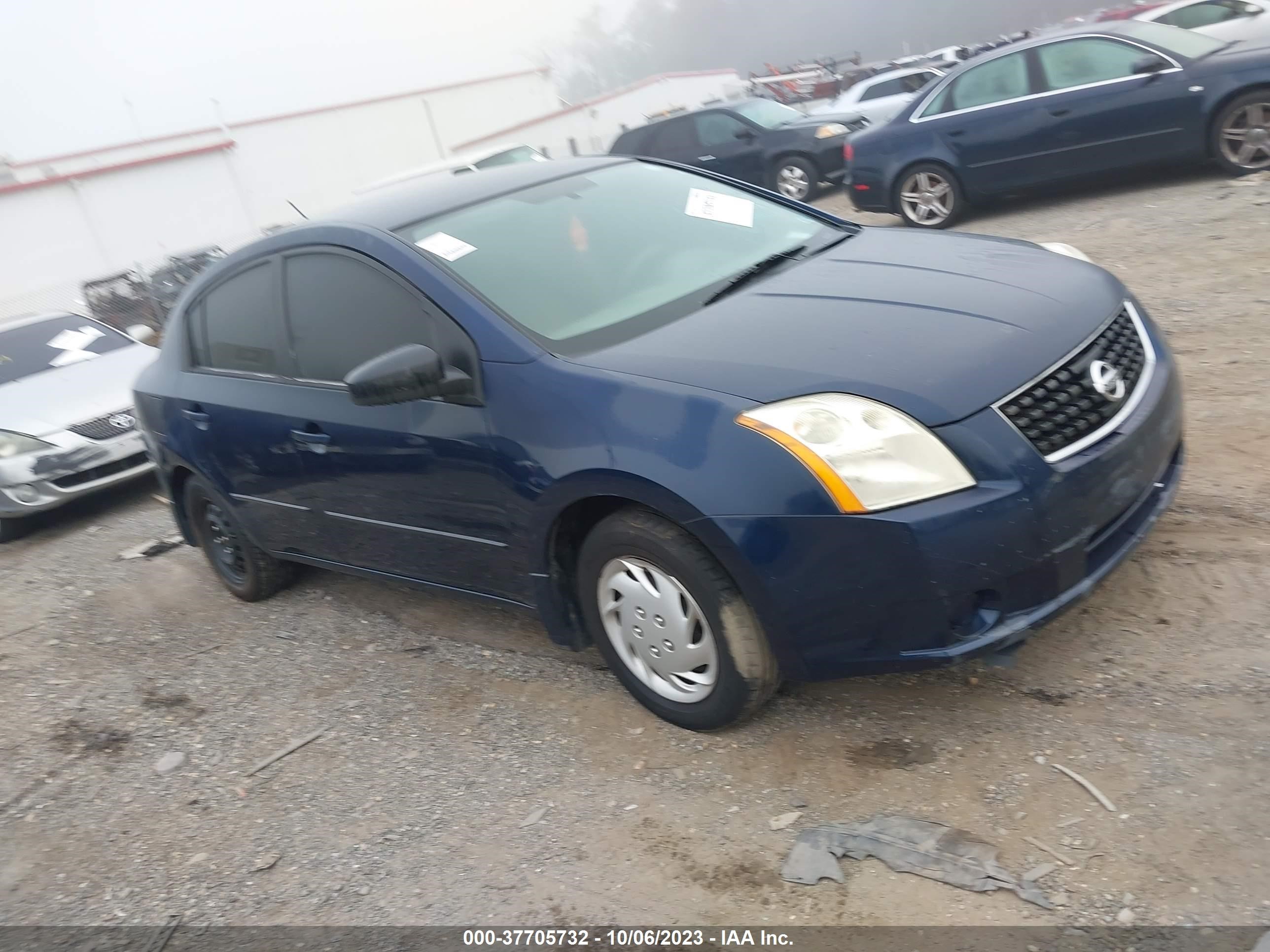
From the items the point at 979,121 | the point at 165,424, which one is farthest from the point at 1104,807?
the point at 979,121

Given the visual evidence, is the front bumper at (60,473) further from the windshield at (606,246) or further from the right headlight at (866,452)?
the right headlight at (866,452)

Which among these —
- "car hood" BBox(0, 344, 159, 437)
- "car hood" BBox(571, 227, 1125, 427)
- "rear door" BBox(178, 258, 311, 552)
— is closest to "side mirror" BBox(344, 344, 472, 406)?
"car hood" BBox(571, 227, 1125, 427)

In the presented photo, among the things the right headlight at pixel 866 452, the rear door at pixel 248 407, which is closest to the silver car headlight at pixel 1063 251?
the right headlight at pixel 866 452

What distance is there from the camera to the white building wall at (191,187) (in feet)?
83.8

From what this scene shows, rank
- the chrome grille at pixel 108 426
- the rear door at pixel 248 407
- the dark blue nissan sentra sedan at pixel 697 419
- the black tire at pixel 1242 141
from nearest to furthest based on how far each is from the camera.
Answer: the dark blue nissan sentra sedan at pixel 697 419 → the rear door at pixel 248 407 → the chrome grille at pixel 108 426 → the black tire at pixel 1242 141

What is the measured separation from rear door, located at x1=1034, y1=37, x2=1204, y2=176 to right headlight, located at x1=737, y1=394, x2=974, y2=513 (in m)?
7.24

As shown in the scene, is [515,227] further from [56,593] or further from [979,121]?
[979,121]

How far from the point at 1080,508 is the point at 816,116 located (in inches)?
493

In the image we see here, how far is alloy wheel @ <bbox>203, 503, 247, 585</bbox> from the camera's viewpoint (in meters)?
5.24

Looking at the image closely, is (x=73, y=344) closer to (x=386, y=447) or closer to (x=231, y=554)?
(x=231, y=554)

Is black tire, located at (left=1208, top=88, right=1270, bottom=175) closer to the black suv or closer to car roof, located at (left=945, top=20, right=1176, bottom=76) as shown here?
car roof, located at (left=945, top=20, right=1176, bottom=76)

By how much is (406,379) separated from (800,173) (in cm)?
1128

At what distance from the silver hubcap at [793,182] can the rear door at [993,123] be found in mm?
3837

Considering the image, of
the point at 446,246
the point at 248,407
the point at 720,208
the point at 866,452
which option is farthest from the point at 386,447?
the point at 866,452
